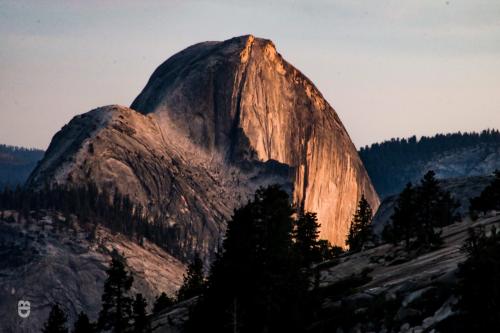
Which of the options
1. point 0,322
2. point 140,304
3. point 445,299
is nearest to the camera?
point 445,299

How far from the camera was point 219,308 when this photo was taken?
97.8 m

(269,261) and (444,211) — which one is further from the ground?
(444,211)

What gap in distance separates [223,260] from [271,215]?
608 centimetres

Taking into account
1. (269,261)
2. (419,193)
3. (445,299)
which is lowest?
(445,299)

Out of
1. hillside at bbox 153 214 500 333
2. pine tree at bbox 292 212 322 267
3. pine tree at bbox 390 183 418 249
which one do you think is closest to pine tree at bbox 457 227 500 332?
hillside at bbox 153 214 500 333

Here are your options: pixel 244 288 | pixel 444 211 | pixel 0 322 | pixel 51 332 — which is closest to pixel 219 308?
pixel 244 288

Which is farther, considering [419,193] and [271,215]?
[419,193]

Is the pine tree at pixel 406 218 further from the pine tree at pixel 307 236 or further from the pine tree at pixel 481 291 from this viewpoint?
the pine tree at pixel 481 291

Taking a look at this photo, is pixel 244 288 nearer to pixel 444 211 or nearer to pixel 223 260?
pixel 223 260

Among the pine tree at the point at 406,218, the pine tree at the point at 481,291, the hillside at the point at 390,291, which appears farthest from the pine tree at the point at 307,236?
the pine tree at the point at 481,291
